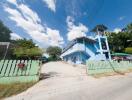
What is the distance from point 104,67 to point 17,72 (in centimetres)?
1074

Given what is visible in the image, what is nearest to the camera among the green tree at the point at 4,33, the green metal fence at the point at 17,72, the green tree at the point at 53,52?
the green metal fence at the point at 17,72

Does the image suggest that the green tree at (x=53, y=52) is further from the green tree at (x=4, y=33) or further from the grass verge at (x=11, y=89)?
the grass verge at (x=11, y=89)

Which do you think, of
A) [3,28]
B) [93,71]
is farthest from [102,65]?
[3,28]

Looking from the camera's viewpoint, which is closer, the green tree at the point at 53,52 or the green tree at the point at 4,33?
the green tree at the point at 4,33

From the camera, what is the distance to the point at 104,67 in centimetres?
1800

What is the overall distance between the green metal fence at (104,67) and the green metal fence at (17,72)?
6447 mm

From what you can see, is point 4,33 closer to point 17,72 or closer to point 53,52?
point 53,52

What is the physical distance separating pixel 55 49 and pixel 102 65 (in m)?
56.8

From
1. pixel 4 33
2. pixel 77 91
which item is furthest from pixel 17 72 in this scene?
pixel 4 33

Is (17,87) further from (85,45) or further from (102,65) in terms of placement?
(85,45)

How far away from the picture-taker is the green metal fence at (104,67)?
16.2 meters

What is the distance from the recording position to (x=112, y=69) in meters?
19.2

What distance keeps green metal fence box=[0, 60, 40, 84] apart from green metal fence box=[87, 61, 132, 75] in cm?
645

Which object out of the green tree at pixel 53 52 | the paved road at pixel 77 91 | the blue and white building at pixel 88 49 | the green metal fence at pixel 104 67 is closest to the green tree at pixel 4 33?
the blue and white building at pixel 88 49
